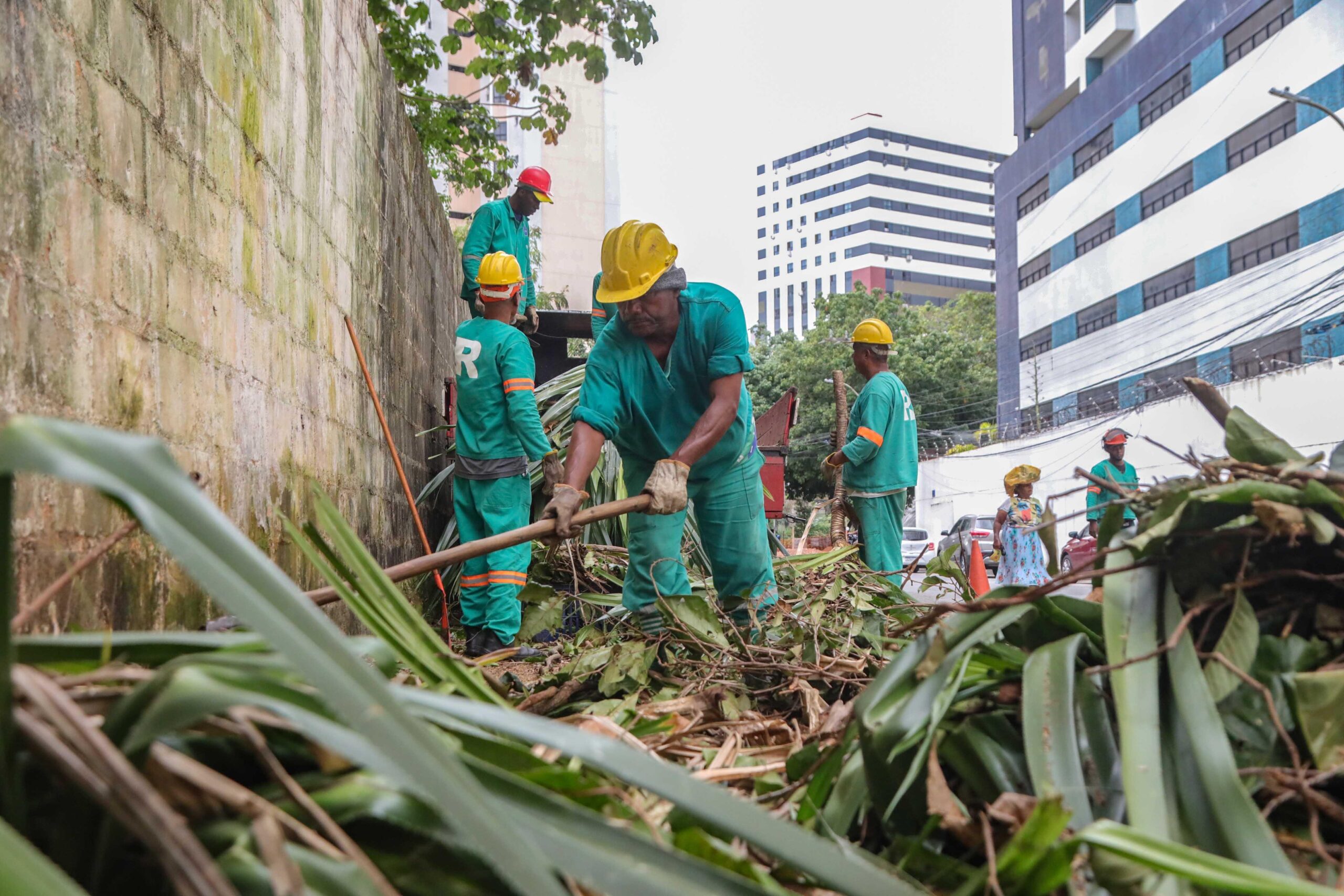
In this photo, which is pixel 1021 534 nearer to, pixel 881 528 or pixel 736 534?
pixel 881 528

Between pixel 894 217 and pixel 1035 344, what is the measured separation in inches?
2346

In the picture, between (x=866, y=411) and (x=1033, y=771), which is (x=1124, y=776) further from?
(x=866, y=411)

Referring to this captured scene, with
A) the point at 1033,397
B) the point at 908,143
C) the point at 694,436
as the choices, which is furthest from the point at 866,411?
the point at 908,143

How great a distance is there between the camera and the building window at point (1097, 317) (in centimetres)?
3234

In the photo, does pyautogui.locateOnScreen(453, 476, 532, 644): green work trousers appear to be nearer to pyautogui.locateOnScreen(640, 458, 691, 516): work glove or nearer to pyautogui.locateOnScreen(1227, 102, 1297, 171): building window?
pyautogui.locateOnScreen(640, 458, 691, 516): work glove

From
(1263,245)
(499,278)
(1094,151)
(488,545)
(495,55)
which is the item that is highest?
(1094,151)

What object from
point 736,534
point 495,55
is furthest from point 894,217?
point 736,534

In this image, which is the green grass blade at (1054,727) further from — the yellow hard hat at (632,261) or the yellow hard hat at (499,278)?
the yellow hard hat at (499,278)

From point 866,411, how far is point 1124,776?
4780mm

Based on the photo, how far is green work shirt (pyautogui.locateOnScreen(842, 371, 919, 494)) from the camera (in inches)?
235

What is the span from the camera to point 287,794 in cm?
99

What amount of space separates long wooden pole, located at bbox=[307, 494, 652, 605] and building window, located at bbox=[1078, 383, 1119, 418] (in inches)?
1146

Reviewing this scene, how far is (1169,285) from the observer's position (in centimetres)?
2952

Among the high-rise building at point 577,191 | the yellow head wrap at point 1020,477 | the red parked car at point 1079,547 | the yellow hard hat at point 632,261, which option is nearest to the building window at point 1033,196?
the high-rise building at point 577,191
